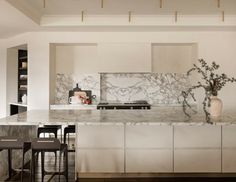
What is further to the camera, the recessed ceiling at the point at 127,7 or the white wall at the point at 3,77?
the white wall at the point at 3,77

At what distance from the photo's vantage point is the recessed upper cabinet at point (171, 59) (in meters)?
6.22

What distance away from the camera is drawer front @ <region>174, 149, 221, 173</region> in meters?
3.53

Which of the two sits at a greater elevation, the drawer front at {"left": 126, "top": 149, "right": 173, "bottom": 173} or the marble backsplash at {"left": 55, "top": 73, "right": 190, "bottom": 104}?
the marble backsplash at {"left": 55, "top": 73, "right": 190, "bottom": 104}

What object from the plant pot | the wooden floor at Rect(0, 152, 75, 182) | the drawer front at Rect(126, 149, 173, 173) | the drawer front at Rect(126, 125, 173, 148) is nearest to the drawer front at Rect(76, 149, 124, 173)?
the drawer front at Rect(126, 149, 173, 173)

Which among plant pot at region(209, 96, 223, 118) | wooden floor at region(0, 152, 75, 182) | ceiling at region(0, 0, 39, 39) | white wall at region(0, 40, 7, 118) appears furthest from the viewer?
white wall at region(0, 40, 7, 118)

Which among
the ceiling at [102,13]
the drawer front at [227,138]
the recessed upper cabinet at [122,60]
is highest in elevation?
the ceiling at [102,13]

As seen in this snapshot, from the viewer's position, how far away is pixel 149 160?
11.6ft

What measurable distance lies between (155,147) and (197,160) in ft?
1.87

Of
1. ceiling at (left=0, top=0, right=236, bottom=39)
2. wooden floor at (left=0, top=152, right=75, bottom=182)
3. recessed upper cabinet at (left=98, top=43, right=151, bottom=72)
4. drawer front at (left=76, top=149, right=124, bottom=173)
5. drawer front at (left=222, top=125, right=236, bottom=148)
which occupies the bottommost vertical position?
wooden floor at (left=0, top=152, right=75, bottom=182)

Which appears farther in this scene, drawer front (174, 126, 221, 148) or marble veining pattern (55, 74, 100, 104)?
marble veining pattern (55, 74, 100, 104)

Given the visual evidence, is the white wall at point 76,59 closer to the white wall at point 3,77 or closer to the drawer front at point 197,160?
the white wall at point 3,77

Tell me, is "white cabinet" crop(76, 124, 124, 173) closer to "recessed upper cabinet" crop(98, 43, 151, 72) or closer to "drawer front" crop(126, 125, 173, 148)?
"drawer front" crop(126, 125, 173, 148)

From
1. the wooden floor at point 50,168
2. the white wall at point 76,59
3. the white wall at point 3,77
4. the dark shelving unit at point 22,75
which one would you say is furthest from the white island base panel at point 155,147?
→ the dark shelving unit at point 22,75

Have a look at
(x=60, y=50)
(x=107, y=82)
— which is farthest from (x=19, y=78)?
(x=107, y=82)
